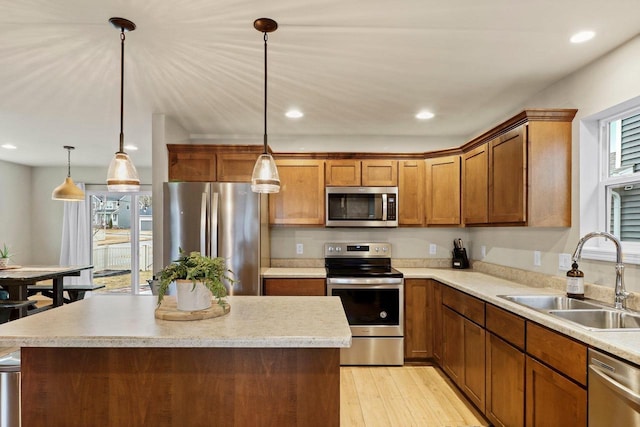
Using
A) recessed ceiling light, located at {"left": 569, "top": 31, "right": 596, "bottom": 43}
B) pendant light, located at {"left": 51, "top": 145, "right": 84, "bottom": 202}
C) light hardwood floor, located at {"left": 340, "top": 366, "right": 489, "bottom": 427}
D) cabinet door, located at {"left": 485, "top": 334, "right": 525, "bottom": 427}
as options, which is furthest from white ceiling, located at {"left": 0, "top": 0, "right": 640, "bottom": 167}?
light hardwood floor, located at {"left": 340, "top": 366, "right": 489, "bottom": 427}

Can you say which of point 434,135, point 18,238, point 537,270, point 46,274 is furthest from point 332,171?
point 18,238

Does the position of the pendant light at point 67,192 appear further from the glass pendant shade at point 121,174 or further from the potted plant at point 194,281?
the potted plant at point 194,281

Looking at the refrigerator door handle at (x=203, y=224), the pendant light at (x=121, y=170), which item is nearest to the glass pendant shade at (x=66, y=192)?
the refrigerator door handle at (x=203, y=224)

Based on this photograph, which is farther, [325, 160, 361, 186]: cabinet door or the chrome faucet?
[325, 160, 361, 186]: cabinet door

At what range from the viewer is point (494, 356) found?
2.38m

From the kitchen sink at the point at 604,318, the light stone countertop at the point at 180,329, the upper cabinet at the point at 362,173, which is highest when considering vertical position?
the upper cabinet at the point at 362,173

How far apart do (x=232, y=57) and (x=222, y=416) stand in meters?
2.01

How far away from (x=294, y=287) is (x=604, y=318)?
2.38 meters

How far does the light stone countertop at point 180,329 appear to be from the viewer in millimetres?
1481

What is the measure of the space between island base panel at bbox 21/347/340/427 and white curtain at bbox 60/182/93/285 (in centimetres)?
574

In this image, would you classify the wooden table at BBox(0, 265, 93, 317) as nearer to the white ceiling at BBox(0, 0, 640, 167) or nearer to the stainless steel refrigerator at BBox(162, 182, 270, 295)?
the white ceiling at BBox(0, 0, 640, 167)

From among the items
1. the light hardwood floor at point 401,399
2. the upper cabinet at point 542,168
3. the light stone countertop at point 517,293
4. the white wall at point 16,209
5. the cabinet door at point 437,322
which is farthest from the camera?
the white wall at point 16,209

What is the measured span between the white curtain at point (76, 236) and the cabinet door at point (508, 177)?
659cm

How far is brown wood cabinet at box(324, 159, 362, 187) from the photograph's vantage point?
396cm
